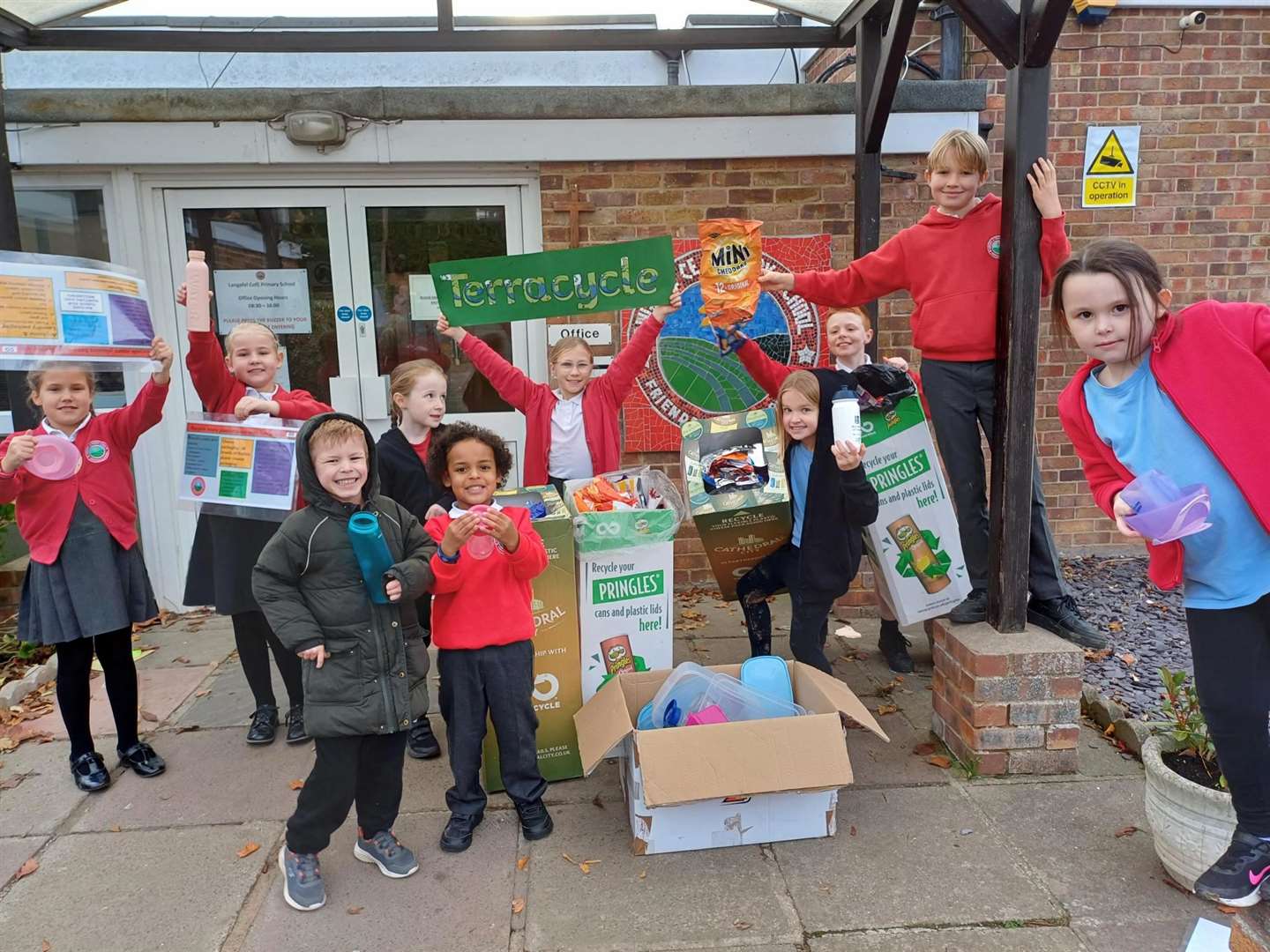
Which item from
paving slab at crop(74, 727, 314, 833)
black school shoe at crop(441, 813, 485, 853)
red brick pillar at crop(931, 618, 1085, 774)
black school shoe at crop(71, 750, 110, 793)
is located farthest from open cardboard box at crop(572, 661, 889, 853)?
black school shoe at crop(71, 750, 110, 793)

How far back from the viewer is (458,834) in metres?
2.67

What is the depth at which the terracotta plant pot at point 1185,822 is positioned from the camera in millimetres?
2264

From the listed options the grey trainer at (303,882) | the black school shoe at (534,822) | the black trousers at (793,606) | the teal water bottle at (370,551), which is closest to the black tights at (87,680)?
the grey trainer at (303,882)

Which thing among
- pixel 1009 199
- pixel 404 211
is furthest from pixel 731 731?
pixel 404 211

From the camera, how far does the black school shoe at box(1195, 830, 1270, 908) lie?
217cm

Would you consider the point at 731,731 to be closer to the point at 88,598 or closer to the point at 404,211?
the point at 88,598

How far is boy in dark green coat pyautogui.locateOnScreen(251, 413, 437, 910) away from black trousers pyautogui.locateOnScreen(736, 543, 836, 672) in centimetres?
151

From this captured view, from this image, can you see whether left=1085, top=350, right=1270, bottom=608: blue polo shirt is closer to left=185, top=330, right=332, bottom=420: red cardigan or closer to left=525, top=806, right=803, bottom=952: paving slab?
left=525, top=806, right=803, bottom=952: paving slab

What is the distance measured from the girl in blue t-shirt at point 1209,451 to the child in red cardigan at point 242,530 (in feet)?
9.06

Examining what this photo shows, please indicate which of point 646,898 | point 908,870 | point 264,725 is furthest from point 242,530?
point 908,870

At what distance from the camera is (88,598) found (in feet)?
9.74

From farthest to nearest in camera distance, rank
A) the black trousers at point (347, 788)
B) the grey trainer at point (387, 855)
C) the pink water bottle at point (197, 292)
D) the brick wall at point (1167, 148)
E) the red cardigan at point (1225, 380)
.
A: the brick wall at point (1167, 148), the pink water bottle at point (197, 292), the grey trainer at point (387, 855), the black trousers at point (347, 788), the red cardigan at point (1225, 380)

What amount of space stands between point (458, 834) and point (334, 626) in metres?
0.84

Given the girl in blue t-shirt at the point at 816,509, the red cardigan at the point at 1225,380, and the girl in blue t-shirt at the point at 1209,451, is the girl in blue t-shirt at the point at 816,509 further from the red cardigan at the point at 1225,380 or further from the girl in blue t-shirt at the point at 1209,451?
the red cardigan at the point at 1225,380
